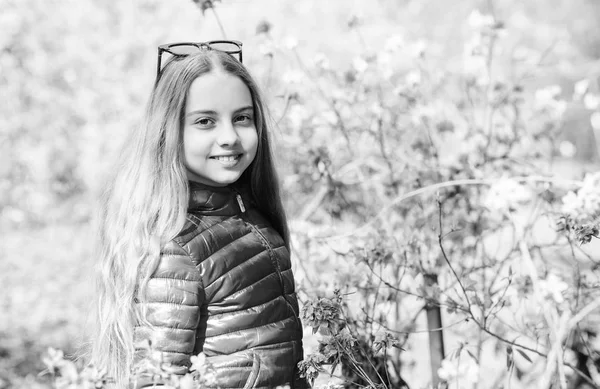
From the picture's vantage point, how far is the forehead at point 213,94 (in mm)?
1697

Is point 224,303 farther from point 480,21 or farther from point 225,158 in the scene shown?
point 480,21

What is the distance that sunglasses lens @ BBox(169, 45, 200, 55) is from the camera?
5.93ft

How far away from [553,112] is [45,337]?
9.28 feet

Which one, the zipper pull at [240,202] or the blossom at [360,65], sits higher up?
the blossom at [360,65]

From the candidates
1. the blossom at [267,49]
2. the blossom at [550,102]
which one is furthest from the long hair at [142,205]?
the blossom at [550,102]

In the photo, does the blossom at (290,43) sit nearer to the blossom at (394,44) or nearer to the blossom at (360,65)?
the blossom at (360,65)

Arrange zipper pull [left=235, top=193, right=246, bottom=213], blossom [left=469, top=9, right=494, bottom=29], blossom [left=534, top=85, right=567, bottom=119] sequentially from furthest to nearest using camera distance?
blossom [left=534, top=85, right=567, bottom=119]
blossom [left=469, top=9, right=494, bottom=29]
zipper pull [left=235, top=193, right=246, bottom=213]

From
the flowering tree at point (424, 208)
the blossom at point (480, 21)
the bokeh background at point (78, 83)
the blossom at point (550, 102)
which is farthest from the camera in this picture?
the bokeh background at point (78, 83)

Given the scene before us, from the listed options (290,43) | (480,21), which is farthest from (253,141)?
(480,21)

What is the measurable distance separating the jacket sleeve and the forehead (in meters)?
0.36

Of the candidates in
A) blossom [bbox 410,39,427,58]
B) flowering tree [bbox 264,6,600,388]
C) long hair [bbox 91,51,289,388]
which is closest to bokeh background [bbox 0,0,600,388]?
flowering tree [bbox 264,6,600,388]

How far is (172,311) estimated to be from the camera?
4.91 feet

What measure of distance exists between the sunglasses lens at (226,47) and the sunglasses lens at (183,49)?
6 cm

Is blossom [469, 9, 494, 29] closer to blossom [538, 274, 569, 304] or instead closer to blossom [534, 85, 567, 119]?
blossom [534, 85, 567, 119]
